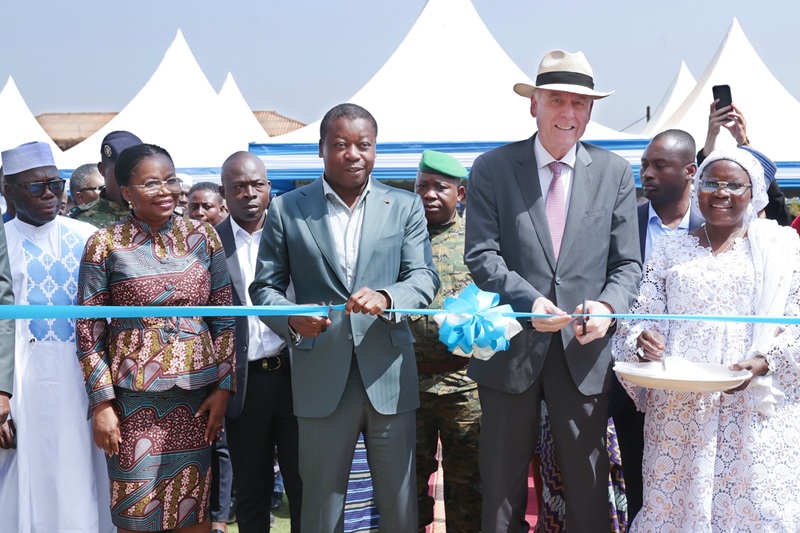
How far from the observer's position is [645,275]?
378cm

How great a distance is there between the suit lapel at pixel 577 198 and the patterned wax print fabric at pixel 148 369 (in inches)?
65.8

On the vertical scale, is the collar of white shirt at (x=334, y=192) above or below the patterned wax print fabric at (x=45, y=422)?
above

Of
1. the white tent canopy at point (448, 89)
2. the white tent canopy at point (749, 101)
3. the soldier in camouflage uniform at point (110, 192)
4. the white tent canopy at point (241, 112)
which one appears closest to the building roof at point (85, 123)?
the white tent canopy at point (241, 112)

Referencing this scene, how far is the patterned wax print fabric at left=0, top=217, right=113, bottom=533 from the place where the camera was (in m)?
3.96

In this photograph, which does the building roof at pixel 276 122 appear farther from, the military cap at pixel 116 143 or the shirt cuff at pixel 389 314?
the shirt cuff at pixel 389 314

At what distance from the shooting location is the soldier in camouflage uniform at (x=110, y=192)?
4.97 metres

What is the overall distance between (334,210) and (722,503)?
208 centimetres

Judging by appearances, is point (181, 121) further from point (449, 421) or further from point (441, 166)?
point (449, 421)

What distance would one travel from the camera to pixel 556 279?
3.54 meters

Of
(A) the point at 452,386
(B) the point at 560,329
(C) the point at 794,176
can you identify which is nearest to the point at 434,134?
(C) the point at 794,176

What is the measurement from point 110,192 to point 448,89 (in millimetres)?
6699

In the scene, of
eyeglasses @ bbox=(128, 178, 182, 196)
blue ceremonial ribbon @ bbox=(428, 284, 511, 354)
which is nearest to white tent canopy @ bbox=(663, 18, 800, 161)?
blue ceremonial ribbon @ bbox=(428, 284, 511, 354)

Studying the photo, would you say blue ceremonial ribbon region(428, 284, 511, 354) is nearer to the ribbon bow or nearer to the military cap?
the ribbon bow

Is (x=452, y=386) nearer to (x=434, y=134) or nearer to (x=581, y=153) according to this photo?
(x=581, y=153)
